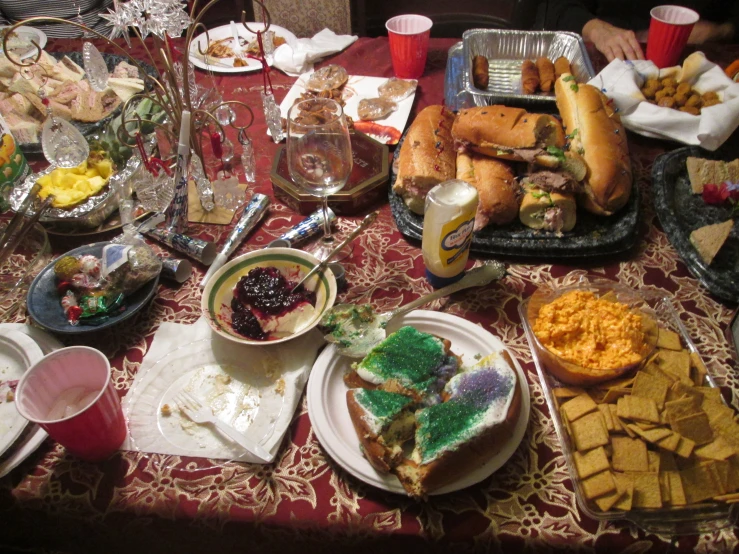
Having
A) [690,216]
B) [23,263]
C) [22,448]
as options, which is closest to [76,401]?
[22,448]

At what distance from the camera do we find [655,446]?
31.6 inches

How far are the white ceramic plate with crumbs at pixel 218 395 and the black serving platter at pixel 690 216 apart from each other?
2.88ft

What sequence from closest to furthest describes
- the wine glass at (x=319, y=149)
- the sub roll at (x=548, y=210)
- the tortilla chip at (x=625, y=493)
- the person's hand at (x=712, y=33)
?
the tortilla chip at (x=625, y=493) → the wine glass at (x=319, y=149) → the sub roll at (x=548, y=210) → the person's hand at (x=712, y=33)

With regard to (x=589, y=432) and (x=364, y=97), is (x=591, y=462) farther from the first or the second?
(x=364, y=97)

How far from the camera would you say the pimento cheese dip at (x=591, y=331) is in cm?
91

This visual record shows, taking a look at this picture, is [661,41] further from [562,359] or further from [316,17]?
[562,359]

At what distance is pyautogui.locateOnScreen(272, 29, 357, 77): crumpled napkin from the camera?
72.1 inches

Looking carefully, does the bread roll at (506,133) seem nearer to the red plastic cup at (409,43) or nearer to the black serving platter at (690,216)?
the black serving platter at (690,216)

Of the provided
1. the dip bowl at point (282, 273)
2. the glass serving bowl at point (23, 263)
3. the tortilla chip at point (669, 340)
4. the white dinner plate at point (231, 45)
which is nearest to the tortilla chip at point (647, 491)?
the tortilla chip at point (669, 340)

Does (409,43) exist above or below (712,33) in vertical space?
above

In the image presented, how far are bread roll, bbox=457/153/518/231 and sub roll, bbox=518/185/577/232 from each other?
0.03 m

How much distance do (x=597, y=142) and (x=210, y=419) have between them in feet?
3.76

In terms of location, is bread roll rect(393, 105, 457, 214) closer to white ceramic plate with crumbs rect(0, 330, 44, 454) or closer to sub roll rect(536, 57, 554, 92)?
sub roll rect(536, 57, 554, 92)

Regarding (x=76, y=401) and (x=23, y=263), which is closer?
(x=76, y=401)
